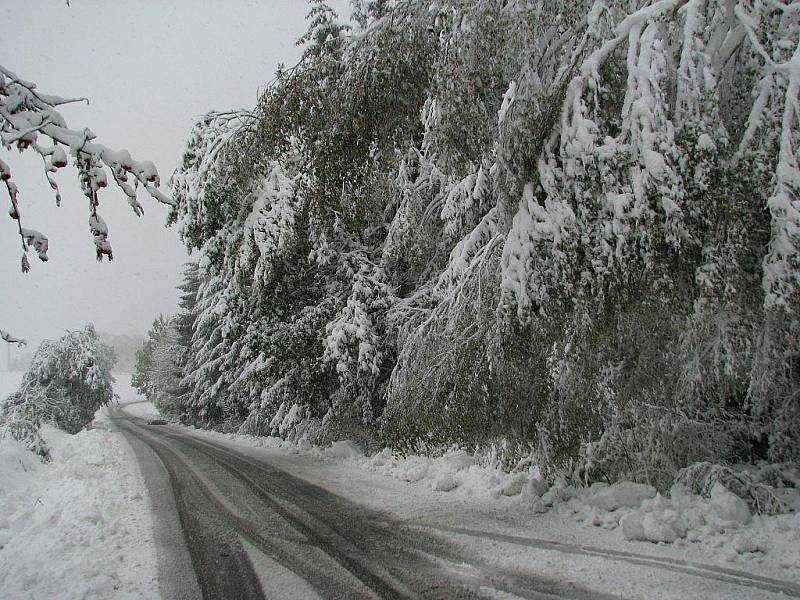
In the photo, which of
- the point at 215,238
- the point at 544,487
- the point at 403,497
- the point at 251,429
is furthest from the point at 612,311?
the point at 251,429

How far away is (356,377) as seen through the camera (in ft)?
39.8

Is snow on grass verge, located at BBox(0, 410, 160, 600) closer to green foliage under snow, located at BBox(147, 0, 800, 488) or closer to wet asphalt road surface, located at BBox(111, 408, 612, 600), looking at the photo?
wet asphalt road surface, located at BBox(111, 408, 612, 600)

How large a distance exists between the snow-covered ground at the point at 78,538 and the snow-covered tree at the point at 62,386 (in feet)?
58.4

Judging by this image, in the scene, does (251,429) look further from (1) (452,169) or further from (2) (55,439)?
(1) (452,169)

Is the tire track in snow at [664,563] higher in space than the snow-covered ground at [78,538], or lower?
higher

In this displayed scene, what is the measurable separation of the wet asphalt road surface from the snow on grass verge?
0.93ft

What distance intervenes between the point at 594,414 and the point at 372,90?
14.9 feet

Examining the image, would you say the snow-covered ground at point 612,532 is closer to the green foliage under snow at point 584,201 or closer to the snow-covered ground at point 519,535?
the snow-covered ground at point 519,535

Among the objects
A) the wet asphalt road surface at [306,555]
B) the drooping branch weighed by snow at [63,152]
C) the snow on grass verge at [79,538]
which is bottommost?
the snow on grass verge at [79,538]

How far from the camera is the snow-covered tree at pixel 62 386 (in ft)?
86.6

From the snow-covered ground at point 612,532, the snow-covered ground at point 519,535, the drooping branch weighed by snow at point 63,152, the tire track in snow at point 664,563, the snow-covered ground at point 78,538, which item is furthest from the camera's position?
the snow-covered ground at point 78,538

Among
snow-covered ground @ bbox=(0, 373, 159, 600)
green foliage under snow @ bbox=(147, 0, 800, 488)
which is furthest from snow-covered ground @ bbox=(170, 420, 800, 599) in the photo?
snow-covered ground @ bbox=(0, 373, 159, 600)

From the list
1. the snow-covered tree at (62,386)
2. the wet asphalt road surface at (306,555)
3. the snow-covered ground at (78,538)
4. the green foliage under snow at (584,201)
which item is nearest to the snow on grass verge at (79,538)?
the snow-covered ground at (78,538)

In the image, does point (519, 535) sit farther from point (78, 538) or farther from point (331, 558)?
point (78, 538)
